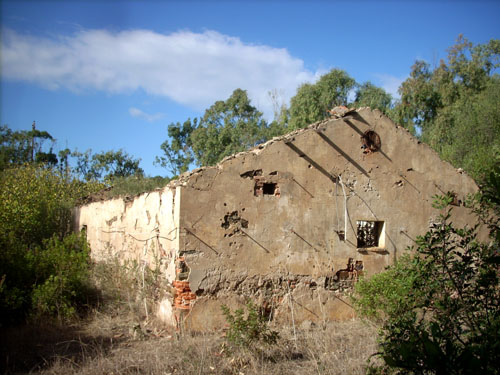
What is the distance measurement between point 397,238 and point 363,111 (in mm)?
2679

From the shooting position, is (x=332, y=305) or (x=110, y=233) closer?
(x=332, y=305)

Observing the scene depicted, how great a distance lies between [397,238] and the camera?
Result: 866cm

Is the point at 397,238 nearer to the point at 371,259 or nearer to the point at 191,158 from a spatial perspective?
the point at 371,259

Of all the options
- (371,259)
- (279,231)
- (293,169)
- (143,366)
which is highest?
(293,169)

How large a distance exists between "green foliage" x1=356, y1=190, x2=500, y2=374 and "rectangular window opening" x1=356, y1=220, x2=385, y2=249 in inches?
203

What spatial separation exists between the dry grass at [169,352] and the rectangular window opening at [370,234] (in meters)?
2.00

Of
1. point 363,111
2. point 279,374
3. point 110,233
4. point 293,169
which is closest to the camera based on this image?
point 279,374

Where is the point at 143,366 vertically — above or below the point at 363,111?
below

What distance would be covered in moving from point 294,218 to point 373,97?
16.6 meters

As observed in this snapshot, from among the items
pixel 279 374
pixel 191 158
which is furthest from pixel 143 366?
pixel 191 158

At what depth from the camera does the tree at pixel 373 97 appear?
22.3 metres

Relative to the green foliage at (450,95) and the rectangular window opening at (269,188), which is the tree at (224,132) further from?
the rectangular window opening at (269,188)

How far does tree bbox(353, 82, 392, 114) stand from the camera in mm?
22342

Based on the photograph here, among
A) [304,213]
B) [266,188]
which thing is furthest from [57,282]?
[304,213]
